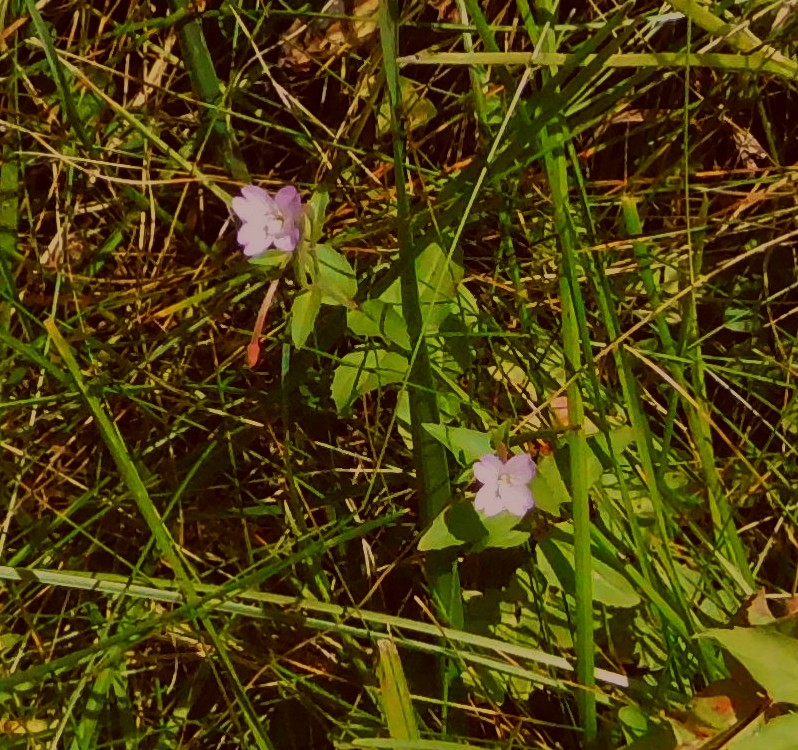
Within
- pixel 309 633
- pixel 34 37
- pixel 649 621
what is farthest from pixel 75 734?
pixel 34 37

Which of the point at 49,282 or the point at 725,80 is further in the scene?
the point at 49,282

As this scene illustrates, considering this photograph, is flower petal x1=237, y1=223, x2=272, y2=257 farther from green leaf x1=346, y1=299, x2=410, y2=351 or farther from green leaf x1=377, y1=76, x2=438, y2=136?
green leaf x1=377, y1=76, x2=438, y2=136

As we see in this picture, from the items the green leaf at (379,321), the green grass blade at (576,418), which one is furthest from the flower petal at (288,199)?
the green grass blade at (576,418)

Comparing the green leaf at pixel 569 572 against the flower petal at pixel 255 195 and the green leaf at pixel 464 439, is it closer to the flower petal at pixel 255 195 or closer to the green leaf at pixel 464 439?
the green leaf at pixel 464 439

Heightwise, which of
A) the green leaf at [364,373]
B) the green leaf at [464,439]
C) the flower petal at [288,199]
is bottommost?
the green leaf at [464,439]

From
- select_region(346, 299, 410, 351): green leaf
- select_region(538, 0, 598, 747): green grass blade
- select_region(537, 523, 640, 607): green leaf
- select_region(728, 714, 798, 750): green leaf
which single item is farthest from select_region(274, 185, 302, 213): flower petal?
select_region(728, 714, 798, 750): green leaf

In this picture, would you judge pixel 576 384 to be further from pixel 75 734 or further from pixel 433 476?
pixel 75 734
